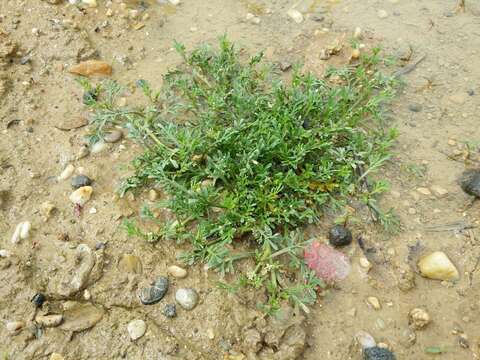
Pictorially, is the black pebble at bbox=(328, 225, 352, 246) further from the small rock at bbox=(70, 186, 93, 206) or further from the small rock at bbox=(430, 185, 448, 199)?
the small rock at bbox=(70, 186, 93, 206)

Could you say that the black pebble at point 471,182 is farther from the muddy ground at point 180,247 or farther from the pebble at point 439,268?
the pebble at point 439,268

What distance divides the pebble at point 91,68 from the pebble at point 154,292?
6.10 feet

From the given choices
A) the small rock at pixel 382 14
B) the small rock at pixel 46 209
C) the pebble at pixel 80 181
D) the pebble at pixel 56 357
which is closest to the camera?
the pebble at pixel 56 357

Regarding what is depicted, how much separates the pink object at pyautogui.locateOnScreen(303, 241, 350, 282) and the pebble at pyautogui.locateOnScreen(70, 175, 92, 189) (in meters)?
1.45

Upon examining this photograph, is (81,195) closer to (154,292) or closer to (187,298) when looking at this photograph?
(154,292)

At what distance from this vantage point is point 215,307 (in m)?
2.49

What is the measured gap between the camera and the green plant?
2.62 m

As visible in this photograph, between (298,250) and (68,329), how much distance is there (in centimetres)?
132

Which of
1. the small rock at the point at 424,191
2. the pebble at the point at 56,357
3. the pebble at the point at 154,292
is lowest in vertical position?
the pebble at the point at 56,357

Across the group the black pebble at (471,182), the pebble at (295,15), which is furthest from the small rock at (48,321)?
the pebble at (295,15)

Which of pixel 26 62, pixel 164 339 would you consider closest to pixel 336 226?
pixel 164 339

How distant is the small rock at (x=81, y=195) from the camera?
285cm

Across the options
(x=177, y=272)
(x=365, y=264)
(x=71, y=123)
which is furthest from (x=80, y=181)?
(x=365, y=264)

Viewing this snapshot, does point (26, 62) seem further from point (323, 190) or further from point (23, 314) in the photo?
point (323, 190)
